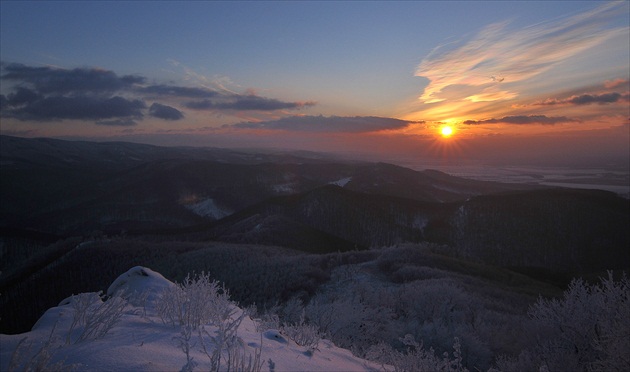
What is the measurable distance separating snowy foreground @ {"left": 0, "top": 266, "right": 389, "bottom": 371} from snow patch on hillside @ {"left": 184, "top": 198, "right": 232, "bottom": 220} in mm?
134451

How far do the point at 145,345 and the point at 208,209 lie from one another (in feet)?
467

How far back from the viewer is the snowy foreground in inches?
142

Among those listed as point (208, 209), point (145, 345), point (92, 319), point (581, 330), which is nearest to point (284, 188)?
point (208, 209)

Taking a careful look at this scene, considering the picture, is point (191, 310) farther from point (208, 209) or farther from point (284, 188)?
point (284, 188)

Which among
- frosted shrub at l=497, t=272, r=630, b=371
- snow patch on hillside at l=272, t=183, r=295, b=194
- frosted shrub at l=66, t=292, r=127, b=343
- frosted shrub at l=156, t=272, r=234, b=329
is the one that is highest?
frosted shrub at l=66, t=292, r=127, b=343

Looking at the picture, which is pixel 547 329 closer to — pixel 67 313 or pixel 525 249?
pixel 67 313

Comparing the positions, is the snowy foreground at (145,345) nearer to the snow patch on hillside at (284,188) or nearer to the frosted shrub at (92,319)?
the frosted shrub at (92,319)

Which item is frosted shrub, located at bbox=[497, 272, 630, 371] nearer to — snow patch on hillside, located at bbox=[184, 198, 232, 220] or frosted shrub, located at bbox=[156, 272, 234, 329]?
frosted shrub, located at bbox=[156, 272, 234, 329]

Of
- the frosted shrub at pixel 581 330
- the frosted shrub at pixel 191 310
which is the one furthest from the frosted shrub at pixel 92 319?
the frosted shrub at pixel 581 330

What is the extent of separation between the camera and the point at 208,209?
460ft

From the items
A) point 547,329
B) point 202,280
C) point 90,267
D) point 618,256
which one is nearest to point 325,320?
point 202,280

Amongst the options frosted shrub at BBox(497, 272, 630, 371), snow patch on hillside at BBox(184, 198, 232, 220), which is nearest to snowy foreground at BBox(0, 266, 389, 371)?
frosted shrub at BBox(497, 272, 630, 371)

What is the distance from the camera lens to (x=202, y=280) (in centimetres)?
812

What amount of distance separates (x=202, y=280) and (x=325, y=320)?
177 inches
